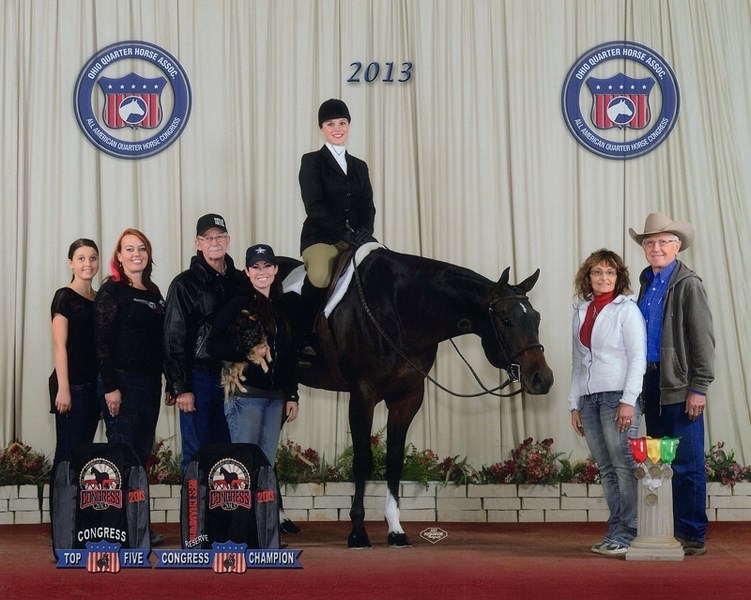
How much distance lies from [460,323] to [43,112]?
323cm

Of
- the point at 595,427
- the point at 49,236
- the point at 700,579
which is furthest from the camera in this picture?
the point at 49,236

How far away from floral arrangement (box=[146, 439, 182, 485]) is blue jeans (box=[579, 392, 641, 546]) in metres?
2.53

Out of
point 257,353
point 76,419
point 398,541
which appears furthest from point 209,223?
point 398,541

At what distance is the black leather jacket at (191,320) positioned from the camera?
4.57 metres

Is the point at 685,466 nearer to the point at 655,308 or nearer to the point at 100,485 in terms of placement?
the point at 655,308

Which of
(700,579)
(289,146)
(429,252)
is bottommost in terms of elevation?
(700,579)

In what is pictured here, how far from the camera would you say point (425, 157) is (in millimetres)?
6324

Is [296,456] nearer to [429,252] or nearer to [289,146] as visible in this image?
[429,252]

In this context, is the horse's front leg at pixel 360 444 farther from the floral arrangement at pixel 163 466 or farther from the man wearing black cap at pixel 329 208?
the floral arrangement at pixel 163 466

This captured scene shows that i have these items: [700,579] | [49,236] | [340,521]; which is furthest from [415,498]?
[49,236]

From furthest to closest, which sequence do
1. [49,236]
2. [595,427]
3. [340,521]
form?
[49,236] < [340,521] < [595,427]

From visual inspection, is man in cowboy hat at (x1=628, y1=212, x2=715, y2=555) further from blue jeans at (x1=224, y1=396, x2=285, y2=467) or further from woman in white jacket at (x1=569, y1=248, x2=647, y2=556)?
blue jeans at (x1=224, y1=396, x2=285, y2=467)

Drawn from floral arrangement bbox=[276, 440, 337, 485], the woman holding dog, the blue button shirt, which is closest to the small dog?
the woman holding dog

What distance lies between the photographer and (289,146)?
6320 millimetres
